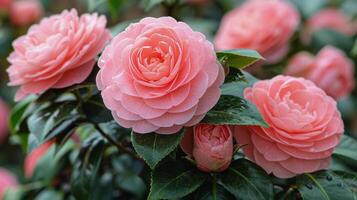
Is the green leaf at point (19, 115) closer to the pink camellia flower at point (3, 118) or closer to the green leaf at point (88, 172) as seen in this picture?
the green leaf at point (88, 172)

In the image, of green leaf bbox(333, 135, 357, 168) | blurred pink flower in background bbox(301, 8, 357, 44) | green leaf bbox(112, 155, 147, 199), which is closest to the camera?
green leaf bbox(333, 135, 357, 168)

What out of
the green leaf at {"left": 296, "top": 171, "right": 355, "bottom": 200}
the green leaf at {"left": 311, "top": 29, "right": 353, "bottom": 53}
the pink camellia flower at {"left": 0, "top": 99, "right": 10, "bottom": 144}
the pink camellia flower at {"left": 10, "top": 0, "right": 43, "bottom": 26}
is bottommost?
the pink camellia flower at {"left": 0, "top": 99, "right": 10, "bottom": 144}

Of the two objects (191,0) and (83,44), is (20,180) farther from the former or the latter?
(83,44)

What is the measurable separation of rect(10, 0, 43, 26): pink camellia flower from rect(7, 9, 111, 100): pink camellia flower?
110cm

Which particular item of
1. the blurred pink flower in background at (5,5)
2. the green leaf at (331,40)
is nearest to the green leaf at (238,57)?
the green leaf at (331,40)

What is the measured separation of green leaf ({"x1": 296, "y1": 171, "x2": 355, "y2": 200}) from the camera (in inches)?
37.1

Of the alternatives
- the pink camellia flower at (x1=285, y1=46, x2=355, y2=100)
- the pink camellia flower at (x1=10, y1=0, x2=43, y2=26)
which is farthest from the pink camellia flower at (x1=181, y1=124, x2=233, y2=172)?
the pink camellia flower at (x1=10, y1=0, x2=43, y2=26)

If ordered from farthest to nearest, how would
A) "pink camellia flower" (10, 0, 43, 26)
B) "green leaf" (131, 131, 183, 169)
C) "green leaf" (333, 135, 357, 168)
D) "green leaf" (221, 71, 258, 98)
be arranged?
1. "pink camellia flower" (10, 0, 43, 26)
2. "green leaf" (333, 135, 357, 168)
3. "green leaf" (221, 71, 258, 98)
4. "green leaf" (131, 131, 183, 169)

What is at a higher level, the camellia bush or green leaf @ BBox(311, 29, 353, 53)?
→ the camellia bush

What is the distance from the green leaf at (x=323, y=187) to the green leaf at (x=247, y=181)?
0.06m

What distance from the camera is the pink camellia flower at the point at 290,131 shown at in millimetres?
950

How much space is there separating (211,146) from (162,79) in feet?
0.38

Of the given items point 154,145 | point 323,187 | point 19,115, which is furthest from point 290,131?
point 19,115

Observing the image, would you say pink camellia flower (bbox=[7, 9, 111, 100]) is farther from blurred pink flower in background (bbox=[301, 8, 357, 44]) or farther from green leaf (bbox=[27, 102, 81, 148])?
blurred pink flower in background (bbox=[301, 8, 357, 44])
